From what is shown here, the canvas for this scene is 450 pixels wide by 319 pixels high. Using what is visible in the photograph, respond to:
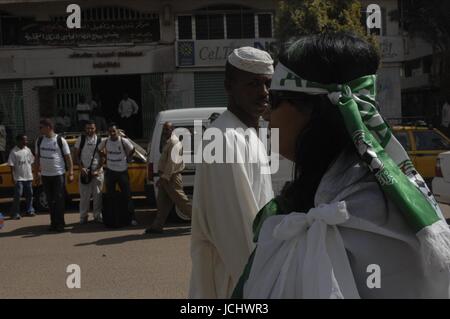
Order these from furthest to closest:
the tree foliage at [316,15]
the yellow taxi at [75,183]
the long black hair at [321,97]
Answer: the tree foliage at [316,15], the yellow taxi at [75,183], the long black hair at [321,97]

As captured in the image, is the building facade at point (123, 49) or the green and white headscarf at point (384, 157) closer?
the green and white headscarf at point (384, 157)

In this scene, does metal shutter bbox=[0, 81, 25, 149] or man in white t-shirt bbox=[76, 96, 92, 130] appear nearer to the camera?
man in white t-shirt bbox=[76, 96, 92, 130]

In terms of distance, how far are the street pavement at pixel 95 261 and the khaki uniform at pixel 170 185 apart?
0.33 m

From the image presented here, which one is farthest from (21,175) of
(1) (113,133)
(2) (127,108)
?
(2) (127,108)

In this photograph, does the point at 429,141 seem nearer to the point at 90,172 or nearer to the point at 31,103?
the point at 90,172

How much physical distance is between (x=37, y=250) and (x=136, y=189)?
3.87m

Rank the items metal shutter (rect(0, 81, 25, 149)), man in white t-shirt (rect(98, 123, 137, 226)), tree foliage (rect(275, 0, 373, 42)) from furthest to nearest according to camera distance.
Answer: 1. metal shutter (rect(0, 81, 25, 149))
2. tree foliage (rect(275, 0, 373, 42))
3. man in white t-shirt (rect(98, 123, 137, 226))

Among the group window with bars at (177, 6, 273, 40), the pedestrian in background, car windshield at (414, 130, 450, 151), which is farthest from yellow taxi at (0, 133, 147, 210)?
window with bars at (177, 6, 273, 40)

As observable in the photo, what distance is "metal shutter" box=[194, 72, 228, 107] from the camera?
23.0 meters

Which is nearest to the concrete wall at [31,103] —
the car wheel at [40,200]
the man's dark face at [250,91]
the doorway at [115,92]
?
the doorway at [115,92]

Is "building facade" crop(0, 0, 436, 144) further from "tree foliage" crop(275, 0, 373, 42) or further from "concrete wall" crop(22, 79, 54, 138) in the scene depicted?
"tree foliage" crop(275, 0, 373, 42)

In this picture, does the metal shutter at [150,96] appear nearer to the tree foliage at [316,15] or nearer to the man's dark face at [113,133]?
the tree foliage at [316,15]

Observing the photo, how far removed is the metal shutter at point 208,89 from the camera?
75.6 feet

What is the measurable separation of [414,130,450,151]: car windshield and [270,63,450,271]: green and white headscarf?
12.5 metres
